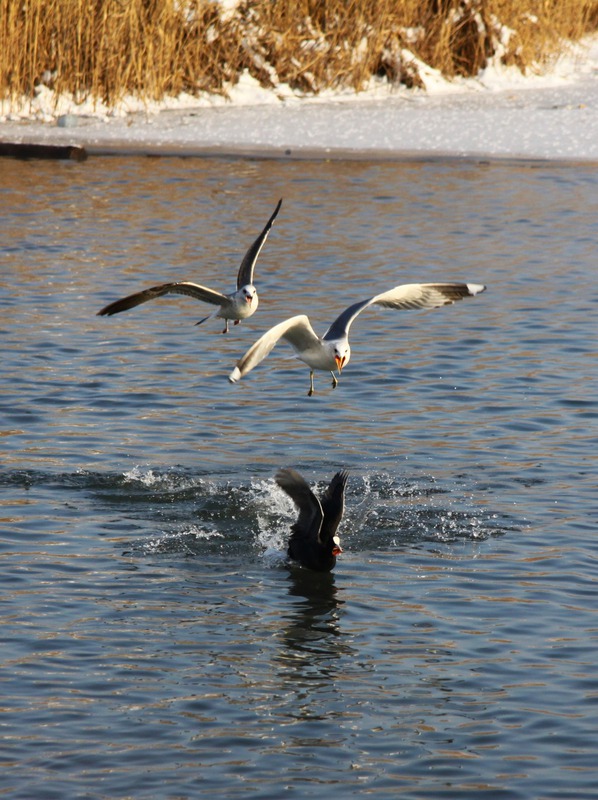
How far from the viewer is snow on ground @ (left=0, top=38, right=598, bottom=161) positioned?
2131 cm

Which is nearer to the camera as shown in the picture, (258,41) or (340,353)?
(340,353)

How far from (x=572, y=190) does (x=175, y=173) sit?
18.2ft

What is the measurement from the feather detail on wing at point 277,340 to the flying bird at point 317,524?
70cm

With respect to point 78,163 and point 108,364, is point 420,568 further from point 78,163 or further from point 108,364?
point 78,163

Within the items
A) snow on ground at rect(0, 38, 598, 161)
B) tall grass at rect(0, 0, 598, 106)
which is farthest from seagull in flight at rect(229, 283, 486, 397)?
tall grass at rect(0, 0, 598, 106)

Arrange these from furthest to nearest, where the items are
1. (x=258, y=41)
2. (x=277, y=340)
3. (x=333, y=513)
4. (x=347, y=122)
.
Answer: (x=258, y=41)
(x=347, y=122)
(x=277, y=340)
(x=333, y=513)

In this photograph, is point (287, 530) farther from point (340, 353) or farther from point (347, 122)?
point (347, 122)

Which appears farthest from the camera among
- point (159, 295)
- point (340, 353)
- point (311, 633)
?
point (340, 353)

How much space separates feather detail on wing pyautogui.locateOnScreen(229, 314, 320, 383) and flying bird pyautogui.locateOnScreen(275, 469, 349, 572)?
0.70 meters

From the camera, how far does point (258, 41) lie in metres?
24.2

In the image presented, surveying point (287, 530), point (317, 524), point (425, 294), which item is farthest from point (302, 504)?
point (425, 294)

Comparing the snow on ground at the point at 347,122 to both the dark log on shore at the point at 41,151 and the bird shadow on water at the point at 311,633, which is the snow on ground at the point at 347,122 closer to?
the dark log on shore at the point at 41,151

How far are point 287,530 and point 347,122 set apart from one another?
15.1m

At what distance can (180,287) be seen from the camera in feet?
27.2
